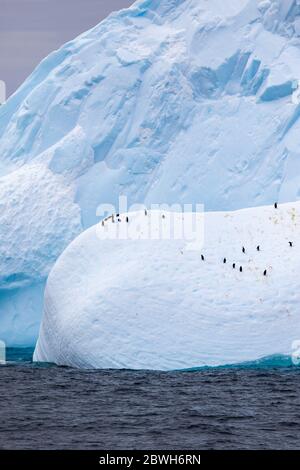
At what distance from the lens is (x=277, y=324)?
2591cm

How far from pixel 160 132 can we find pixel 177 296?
12.4 metres

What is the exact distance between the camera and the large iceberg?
3644 centimetres

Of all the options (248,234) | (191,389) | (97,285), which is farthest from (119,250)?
(191,389)

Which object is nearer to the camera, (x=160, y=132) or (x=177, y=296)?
(x=177, y=296)

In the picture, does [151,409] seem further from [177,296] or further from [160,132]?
[160,132]

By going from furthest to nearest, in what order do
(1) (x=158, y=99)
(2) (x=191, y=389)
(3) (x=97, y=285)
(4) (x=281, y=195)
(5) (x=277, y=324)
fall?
(1) (x=158, y=99) → (4) (x=281, y=195) → (3) (x=97, y=285) → (5) (x=277, y=324) → (2) (x=191, y=389)

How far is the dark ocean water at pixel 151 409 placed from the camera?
17.8 m

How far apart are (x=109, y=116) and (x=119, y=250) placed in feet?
36.5

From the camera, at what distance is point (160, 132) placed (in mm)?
37812

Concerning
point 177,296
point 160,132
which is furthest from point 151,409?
point 160,132

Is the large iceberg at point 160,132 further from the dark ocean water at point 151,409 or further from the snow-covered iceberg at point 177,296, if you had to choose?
the dark ocean water at point 151,409

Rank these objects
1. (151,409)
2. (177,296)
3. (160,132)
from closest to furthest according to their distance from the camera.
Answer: (151,409)
(177,296)
(160,132)

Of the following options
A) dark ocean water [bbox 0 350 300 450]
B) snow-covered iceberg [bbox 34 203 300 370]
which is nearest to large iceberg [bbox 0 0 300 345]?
snow-covered iceberg [bbox 34 203 300 370]

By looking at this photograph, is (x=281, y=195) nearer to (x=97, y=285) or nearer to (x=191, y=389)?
(x=97, y=285)
